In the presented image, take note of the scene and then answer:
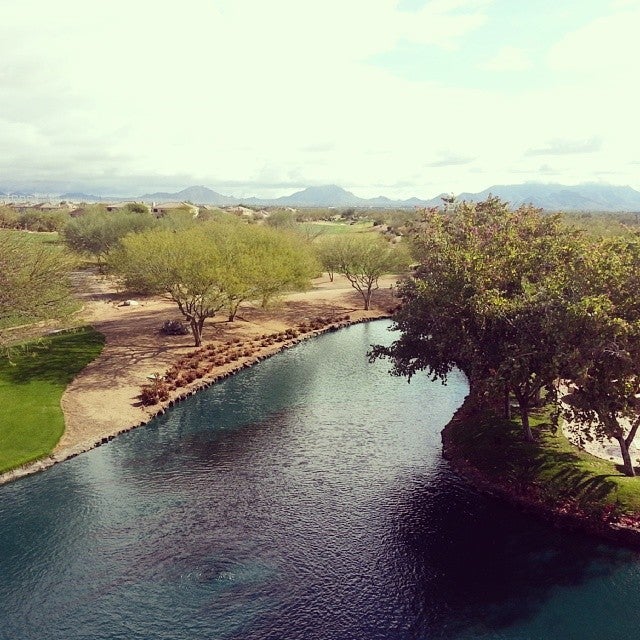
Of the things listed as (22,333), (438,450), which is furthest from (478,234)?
(22,333)

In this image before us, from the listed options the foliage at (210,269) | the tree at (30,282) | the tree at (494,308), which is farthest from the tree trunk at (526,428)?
the tree at (30,282)

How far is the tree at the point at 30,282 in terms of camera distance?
169ft

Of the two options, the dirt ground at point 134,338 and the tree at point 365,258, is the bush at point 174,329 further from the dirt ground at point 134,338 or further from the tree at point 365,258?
the tree at point 365,258

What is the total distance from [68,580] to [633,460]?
40.5m

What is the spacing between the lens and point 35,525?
3553 centimetres

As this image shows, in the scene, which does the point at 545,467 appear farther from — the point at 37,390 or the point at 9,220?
the point at 9,220

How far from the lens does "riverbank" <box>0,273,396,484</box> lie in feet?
166

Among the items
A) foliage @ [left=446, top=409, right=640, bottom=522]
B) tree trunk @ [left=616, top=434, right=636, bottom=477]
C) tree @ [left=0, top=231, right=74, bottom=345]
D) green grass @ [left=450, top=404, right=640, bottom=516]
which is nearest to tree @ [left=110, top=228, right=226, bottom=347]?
tree @ [left=0, top=231, right=74, bottom=345]

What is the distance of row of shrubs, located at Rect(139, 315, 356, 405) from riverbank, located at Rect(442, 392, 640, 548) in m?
30.7

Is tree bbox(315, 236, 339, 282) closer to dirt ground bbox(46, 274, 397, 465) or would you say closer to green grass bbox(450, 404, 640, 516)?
dirt ground bbox(46, 274, 397, 465)

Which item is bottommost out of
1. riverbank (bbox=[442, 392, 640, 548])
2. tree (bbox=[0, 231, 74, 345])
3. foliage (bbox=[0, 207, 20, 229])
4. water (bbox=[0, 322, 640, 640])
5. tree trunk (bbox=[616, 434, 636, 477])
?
water (bbox=[0, 322, 640, 640])

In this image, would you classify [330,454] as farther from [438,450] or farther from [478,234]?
[478,234]

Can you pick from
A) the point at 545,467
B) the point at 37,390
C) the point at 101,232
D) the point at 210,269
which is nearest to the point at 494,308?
the point at 545,467

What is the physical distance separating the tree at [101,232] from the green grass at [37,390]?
162ft
